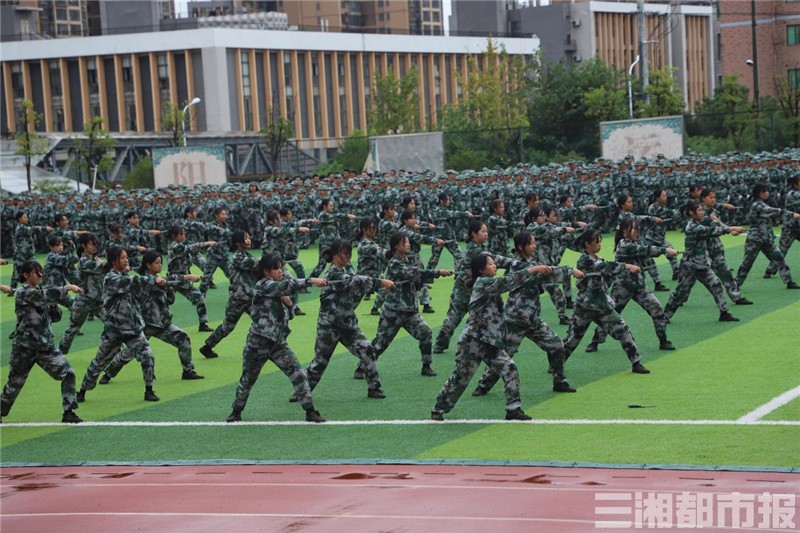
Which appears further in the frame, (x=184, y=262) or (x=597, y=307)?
(x=184, y=262)

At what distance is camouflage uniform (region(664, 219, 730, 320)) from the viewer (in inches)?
711

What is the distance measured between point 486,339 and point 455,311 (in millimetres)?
4339

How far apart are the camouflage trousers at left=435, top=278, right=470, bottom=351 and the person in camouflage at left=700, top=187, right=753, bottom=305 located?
3894 millimetres

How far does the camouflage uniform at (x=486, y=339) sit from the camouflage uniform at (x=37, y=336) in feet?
14.1

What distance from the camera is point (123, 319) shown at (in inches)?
596

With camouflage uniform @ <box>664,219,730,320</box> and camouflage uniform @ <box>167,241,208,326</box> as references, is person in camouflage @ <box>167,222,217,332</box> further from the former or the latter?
camouflage uniform @ <box>664,219,730,320</box>

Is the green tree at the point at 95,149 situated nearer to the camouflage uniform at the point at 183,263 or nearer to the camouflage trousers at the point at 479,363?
the camouflage uniform at the point at 183,263

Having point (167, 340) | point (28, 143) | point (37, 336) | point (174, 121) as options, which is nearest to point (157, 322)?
point (167, 340)

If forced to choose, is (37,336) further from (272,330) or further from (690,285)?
(690,285)

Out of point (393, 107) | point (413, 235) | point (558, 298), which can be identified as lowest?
point (558, 298)

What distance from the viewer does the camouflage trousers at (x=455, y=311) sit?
55.3ft

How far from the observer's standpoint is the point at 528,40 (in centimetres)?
9256

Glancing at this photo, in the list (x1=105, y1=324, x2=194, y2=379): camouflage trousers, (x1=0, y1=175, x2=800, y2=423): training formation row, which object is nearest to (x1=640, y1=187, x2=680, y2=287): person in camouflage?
(x1=0, y1=175, x2=800, y2=423): training formation row

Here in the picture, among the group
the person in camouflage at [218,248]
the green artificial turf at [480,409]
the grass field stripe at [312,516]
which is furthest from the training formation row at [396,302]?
the grass field stripe at [312,516]
